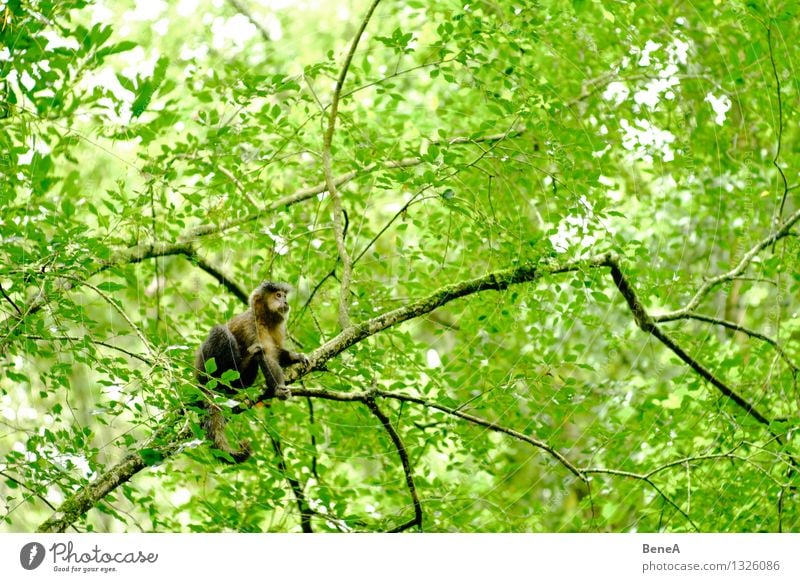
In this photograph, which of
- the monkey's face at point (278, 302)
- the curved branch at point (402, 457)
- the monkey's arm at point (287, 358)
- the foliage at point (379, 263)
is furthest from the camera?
the monkey's face at point (278, 302)

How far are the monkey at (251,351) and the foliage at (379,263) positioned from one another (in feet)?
0.54

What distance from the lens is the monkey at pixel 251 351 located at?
464cm

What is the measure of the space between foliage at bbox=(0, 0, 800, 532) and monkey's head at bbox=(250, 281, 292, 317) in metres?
0.17

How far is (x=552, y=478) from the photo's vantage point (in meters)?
10.6

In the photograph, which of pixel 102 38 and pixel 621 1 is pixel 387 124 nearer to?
pixel 621 1

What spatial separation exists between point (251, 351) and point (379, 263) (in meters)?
0.98

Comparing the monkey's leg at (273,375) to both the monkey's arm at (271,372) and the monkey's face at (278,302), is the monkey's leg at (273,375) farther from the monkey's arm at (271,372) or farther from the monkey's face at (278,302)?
the monkey's face at (278,302)

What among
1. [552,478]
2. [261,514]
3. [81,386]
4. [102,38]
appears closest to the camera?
[102,38]

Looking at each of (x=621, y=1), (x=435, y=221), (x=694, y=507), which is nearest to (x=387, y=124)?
(x=435, y=221)

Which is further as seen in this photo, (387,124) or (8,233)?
(387,124)

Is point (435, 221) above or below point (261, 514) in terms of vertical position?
above

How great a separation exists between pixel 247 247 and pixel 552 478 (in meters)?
5.89

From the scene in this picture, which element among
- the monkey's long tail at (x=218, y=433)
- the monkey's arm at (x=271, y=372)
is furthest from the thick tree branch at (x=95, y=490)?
the monkey's arm at (x=271, y=372)
